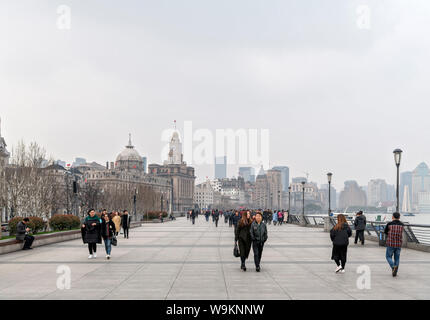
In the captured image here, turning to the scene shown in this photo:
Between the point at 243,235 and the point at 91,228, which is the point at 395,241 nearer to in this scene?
the point at 243,235

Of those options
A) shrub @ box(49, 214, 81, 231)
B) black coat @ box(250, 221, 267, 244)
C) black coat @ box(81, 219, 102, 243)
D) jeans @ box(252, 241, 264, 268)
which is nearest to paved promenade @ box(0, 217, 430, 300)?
jeans @ box(252, 241, 264, 268)

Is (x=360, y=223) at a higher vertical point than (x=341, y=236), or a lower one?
lower

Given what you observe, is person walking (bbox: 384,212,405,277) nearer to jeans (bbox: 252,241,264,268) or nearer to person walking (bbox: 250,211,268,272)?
person walking (bbox: 250,211,268,272)

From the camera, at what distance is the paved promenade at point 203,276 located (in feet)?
38.7

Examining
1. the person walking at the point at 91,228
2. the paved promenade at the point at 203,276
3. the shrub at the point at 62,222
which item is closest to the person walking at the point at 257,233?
the paved promenade at the point at 203,276

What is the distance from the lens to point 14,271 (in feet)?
52.3

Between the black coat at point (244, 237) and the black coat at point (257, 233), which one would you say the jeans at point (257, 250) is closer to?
the black coat at point (257, 233)

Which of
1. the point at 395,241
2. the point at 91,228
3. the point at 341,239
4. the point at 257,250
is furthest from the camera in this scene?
the point at 91,228

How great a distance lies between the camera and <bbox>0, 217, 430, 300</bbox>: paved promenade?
38.7 feet

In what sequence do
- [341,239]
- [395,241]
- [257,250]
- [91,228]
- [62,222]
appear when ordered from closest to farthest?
[395,241] < [341,239] < [257,250] < [91,228] < [62,222]

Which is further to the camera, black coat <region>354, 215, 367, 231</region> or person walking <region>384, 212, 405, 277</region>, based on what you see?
black coat <region>354, 215, 367, 231</region>

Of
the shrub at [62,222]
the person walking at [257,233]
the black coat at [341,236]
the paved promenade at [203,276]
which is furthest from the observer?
the shrub at [62,222]

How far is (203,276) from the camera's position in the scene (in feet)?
48.3

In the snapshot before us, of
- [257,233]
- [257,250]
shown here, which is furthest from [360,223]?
[257,233]
